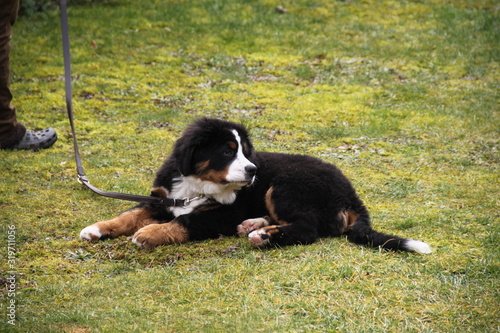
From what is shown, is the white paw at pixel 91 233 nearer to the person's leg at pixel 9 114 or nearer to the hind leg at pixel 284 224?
→ the hind leg at pixel 284 224

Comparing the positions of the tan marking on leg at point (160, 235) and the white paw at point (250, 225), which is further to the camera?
the white paw at point (250, 225)

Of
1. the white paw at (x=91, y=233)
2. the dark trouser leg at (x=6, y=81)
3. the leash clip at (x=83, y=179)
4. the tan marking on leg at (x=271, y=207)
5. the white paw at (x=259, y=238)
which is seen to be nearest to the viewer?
the white paw at (x=259, y=238)

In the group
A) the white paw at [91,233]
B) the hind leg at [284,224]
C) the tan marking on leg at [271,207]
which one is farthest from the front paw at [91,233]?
the tan marking on leg at [271,207]

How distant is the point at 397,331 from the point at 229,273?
114cm

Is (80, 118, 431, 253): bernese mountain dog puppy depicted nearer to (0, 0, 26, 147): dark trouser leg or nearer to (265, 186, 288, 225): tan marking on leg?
(265, 186, 288, 225): tan marking on leg

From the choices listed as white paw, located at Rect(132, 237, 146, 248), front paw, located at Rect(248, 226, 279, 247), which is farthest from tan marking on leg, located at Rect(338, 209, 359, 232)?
white paw, located at Rect(132, 237, 146, 248)

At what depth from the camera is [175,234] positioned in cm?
402

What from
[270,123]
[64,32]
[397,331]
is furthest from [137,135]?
[397,331]

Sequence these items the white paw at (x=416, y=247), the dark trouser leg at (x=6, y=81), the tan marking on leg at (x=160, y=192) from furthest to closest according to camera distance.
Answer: the dark trouser leg at (x=6, y=81) < the tan marking on leg at (x=160, y=192) < the white paw at (x=416, y=247)

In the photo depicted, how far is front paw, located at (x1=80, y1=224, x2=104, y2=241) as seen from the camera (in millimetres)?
4043

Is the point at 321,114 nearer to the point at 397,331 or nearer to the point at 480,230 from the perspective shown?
the point at 480,230

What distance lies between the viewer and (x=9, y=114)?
5.93m

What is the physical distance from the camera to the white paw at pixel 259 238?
3.90 metres

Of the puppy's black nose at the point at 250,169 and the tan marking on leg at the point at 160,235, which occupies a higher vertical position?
the puppy's black nose at the point at 250,169
